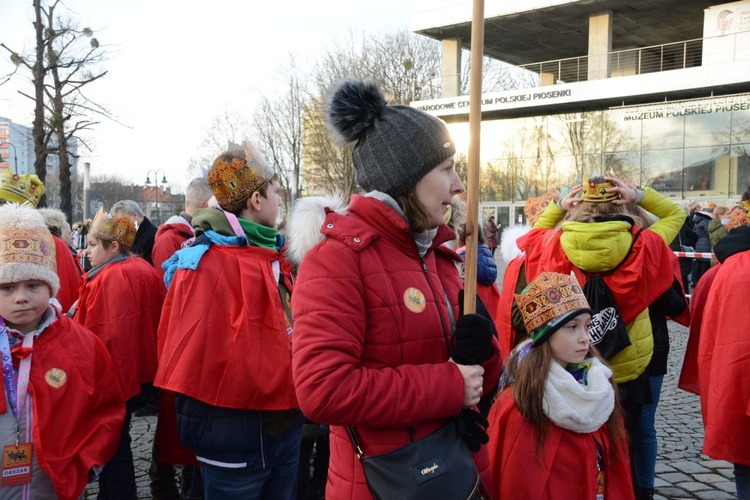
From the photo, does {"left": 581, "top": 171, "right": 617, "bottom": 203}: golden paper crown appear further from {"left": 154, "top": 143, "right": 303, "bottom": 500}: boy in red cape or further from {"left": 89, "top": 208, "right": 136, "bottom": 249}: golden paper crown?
{"left": 89, "top": 208, "right": 136, "bottom": 249}: golden paper crown

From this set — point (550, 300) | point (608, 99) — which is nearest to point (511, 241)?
point (550, 300)

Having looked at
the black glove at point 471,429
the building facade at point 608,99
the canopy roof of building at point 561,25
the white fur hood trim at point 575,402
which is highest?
the canopy roof of building at point 561,25

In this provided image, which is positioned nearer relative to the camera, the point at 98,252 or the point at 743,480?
the point at 743,480

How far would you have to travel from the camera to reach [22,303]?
9.39ft

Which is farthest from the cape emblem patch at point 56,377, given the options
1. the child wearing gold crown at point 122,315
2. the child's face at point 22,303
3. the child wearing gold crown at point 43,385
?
the child wearing gold crown at point 122,315

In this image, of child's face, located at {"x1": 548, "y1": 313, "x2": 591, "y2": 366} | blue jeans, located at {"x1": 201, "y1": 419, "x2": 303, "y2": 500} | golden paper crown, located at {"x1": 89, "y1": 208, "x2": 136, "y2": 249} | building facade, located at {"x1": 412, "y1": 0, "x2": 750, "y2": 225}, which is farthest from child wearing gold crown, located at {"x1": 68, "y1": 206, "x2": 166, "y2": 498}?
building facade, located at {"x1": 412, "y1": 0, "x2": 750, "y2": 225}

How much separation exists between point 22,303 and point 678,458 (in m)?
5.04

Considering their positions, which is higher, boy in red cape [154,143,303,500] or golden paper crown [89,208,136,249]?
golden paper crown [89,208,136,249]

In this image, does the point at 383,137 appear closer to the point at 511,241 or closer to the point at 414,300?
the point at 414,300

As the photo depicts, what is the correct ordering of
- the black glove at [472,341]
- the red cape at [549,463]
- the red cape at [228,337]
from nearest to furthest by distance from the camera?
1. the black glove at [472,341]
2. the red cape at [549,463]
3. the red cape at [228,337]

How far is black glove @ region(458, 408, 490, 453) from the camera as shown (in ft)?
5.94

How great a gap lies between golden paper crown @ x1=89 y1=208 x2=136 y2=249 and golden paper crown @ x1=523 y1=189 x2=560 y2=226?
126 inches

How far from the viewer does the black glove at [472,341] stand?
1761 mm

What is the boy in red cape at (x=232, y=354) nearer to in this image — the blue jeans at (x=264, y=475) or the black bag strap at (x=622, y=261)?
the blue jeans at (x=264, y=475)
